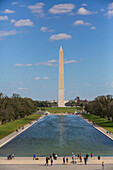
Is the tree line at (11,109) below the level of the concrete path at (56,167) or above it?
above

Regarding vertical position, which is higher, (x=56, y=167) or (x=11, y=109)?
(x=11, y=109)

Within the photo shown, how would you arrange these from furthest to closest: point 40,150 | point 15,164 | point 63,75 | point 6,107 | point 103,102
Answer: point 63,75 → point 103,102 → point 6,107 → point 40,150 → point 15,164

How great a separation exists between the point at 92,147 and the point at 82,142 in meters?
4.44

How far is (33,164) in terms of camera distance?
24.3 metres

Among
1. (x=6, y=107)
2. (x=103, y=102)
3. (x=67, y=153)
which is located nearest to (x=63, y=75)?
(x=103, y=102)

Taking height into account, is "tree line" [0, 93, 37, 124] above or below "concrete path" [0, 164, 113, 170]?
above

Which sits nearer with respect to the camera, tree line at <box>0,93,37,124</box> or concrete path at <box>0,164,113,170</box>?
concrete path at <box>0,164,113,170</box>

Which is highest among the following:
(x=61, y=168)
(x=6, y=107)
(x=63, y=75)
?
(x=63, y=75)

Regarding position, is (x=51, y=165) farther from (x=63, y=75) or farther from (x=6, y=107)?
(x=63, y=75)

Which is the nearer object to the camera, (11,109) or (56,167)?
(56,167)

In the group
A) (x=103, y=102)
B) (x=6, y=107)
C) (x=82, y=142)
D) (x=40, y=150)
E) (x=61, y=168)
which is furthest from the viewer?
(x=103, y=102)

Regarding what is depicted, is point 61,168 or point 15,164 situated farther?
point 15,164

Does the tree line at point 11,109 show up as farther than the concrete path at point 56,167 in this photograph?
Yes

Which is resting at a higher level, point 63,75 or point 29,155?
point 63,75
